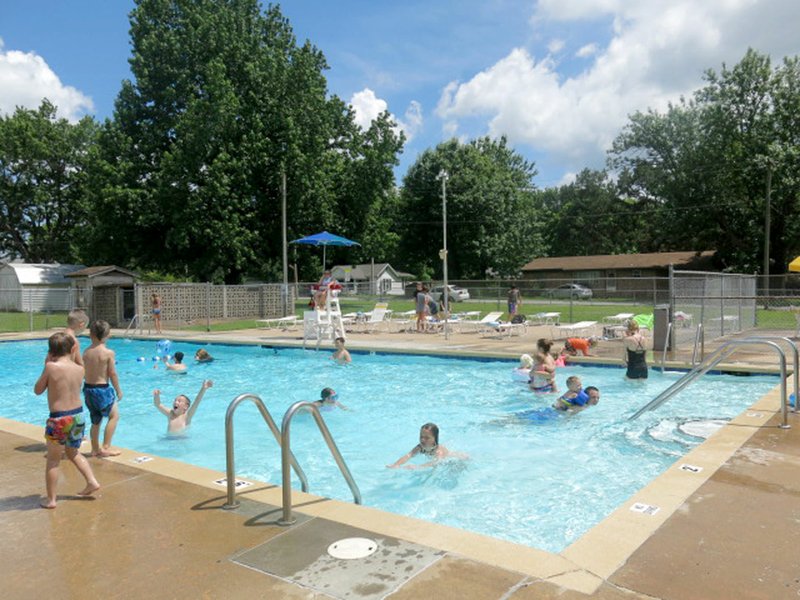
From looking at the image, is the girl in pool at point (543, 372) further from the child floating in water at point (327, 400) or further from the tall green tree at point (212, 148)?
the tall green tree at point (212, 148)

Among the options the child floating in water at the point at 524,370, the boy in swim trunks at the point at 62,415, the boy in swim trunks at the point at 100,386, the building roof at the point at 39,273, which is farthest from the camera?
the building roof at the point at 39,273

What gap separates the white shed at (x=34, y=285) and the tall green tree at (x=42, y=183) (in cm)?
693

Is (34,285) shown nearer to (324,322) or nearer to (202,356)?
(324,322)

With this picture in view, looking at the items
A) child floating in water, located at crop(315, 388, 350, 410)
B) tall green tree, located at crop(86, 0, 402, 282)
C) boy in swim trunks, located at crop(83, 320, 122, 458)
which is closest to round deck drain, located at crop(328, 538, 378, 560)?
boy in swim trunks, located at crop(83, 320, 122, 458)

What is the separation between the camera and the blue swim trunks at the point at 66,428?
4.47m

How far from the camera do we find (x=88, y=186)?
1270 inches

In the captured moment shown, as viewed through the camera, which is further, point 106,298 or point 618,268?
point 618,268

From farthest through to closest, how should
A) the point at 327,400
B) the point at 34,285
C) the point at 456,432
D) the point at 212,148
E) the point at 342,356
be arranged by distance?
the point at 34,285 < the point at 212,148 < the point at 342,356 < the point at 327,400 < the point at 456,432

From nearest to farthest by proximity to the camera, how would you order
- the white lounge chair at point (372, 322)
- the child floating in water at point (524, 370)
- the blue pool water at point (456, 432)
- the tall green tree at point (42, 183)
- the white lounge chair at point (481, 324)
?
1. the blue pool water at point (456, 432)
2. the child floating in water at point (524, 370)
3. the white lounge chair at point (481, 324)
4. the white lounge chair at point (372, 322)
5. the tall green tree at point (42, 183)

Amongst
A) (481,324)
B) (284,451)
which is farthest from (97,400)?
(481,324)

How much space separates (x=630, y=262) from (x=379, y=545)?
2236 inches

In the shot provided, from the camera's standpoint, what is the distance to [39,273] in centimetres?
4053

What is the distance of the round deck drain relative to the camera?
3369 mm

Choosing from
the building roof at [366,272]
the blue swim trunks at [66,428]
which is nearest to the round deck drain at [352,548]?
the blue swim trunks at [66,428]
